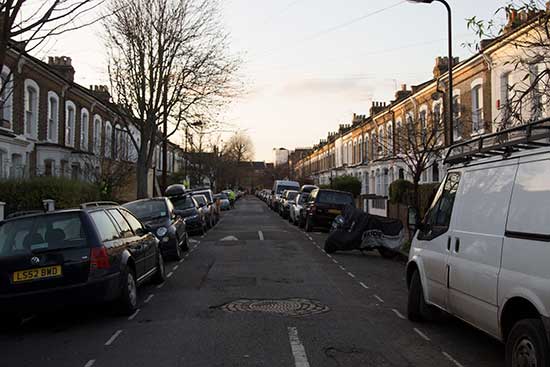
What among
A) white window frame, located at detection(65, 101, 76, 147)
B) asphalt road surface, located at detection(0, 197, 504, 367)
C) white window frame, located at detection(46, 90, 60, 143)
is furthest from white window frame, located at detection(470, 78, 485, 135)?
white window frame, located at detection(65, 101, 76, 147)

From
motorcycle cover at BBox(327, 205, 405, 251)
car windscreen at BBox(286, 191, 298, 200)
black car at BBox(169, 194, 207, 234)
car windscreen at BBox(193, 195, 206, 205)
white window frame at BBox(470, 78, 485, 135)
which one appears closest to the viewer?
motorcycle cover at BBox(327, 205, 405, 251)

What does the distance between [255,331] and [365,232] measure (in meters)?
9.31

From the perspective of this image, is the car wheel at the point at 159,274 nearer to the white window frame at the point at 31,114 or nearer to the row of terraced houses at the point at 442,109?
the row of terraced houses at the point at 442,109

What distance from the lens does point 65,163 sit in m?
28.4

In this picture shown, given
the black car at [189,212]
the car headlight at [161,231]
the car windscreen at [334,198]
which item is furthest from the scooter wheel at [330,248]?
the car windscreen at [334,198]

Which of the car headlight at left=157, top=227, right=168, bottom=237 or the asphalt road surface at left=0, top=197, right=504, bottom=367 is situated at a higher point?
the car headlight at left=157, top=227, right=168, bottom=237

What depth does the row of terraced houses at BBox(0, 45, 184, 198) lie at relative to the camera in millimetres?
22703

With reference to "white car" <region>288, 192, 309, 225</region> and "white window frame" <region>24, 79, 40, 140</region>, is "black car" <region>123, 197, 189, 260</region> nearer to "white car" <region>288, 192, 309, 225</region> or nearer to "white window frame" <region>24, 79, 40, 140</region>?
"white car" <region>288, 192, 309, 225</region>

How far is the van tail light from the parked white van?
13.9ft

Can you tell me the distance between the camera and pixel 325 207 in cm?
2352

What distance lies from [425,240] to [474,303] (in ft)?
5.69

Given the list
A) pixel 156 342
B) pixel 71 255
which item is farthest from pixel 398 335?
pixel 71 255

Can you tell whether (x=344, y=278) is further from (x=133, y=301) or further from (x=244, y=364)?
(x=244, y=364)

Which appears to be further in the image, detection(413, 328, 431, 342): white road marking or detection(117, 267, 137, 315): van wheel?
detection(117, 267, 137, 315): van wheel
